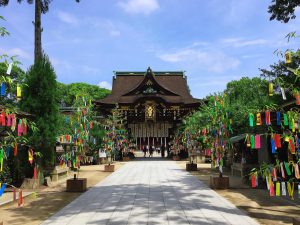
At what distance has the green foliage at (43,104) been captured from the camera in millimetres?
14617

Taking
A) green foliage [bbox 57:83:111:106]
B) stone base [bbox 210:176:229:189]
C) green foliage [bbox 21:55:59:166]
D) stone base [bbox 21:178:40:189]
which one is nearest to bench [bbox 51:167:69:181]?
green foliage [bbox 21:55:59:166]

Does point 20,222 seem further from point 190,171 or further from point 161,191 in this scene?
point 190,171

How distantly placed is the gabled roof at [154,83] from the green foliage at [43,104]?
18.7 meters

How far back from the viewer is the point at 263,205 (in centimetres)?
975

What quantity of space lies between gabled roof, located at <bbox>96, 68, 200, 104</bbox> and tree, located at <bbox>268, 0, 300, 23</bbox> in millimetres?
18226

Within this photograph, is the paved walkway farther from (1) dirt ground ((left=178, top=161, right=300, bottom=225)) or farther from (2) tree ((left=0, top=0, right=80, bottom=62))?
(2) tree ((left=0, top=0, right=80, bottom=62))

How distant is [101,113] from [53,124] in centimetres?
2151

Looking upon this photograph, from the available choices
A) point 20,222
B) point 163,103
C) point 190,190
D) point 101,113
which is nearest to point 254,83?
point 163,103

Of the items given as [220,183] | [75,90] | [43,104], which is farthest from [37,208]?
[75,90]

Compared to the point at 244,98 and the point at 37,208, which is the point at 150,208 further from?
the point at 244,98

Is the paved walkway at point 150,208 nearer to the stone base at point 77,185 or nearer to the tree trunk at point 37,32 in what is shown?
the stone base at point 77,185

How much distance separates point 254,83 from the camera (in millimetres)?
48625

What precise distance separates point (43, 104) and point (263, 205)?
10736mm

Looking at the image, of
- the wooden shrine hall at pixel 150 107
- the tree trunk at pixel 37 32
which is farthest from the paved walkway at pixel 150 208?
the wooden shrine hall at pixel 150 107
